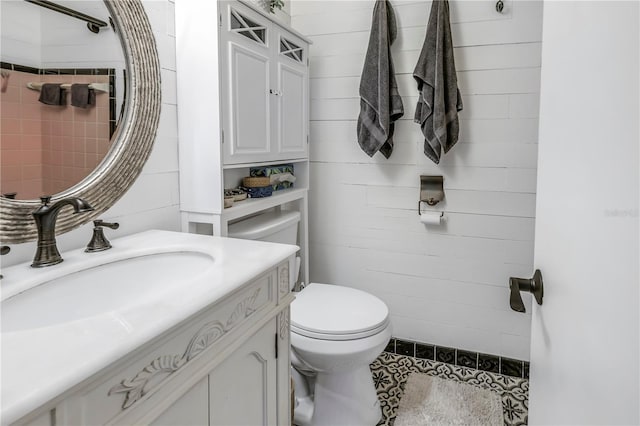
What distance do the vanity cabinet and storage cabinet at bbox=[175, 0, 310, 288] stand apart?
21.2 inches

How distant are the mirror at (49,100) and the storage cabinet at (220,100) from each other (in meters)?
0.27

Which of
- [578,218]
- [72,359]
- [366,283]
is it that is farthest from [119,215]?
[366,283]

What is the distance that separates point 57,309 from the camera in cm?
100

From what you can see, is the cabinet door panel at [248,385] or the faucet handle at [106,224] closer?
the cabinet door panel at [248,385]

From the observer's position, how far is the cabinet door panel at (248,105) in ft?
5.29

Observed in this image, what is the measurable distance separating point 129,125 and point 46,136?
273 millimetres

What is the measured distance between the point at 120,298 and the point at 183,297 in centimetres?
36

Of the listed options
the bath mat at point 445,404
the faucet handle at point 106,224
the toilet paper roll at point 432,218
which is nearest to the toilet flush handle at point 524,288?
the faucet handle at point 106,224

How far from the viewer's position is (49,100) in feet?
3.80

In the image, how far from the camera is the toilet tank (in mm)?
1792

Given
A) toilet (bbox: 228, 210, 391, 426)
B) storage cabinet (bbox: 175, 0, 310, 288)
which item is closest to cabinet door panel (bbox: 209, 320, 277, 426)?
toilet (bbox: 228, 210, 391, 426)

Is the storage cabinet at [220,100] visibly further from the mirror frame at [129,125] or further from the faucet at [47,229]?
the faucet at [47,229]

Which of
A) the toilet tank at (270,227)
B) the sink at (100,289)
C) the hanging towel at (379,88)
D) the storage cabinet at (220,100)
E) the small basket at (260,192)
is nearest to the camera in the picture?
the sink at (100,289)

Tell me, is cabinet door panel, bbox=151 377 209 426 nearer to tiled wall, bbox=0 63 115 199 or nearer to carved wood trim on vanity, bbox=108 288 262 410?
carved wood trim on vanity, bbox=108 288 262 410
